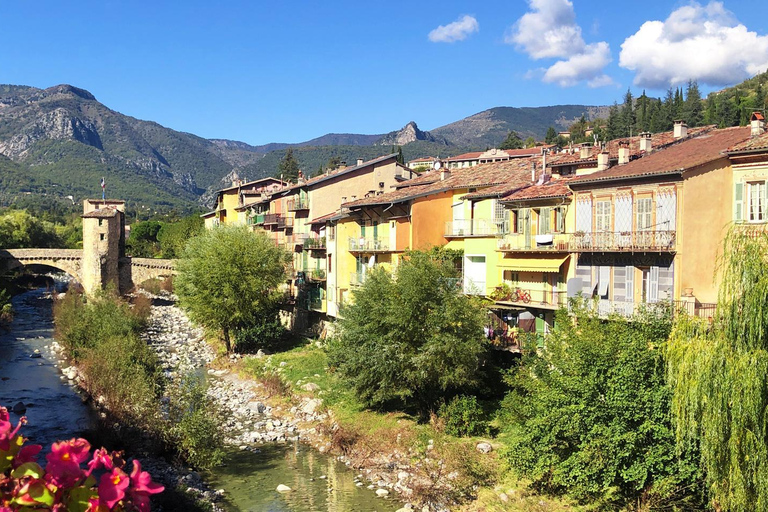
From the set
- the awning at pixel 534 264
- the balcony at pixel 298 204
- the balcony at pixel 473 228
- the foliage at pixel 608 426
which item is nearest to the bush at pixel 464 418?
the foliage at pixel 608 426

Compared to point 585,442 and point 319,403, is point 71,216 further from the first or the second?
point 585,442

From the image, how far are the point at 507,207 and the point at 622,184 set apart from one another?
21.3 ft

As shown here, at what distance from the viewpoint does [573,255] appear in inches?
1026

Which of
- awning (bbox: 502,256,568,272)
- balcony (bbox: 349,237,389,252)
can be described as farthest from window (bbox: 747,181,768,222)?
balcony (bbox: 349,237,389,252)

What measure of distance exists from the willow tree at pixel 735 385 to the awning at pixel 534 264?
408 inches

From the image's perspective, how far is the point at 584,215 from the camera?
83.0ft

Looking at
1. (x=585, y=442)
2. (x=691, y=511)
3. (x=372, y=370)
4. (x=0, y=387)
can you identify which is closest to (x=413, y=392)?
(x=372, y=370)

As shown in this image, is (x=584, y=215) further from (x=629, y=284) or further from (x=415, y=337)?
(x=415, y=337)

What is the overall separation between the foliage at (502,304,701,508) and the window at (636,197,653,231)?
145 inches

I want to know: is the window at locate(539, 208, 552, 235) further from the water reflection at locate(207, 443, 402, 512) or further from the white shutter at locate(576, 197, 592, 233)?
the water reflection at locate(207, 443, 402, 512)

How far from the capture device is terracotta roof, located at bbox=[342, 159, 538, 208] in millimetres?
33344

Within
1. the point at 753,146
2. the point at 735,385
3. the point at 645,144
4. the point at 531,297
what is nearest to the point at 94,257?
the point at 531,297

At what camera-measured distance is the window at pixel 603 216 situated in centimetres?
2441

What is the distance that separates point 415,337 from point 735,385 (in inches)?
513
